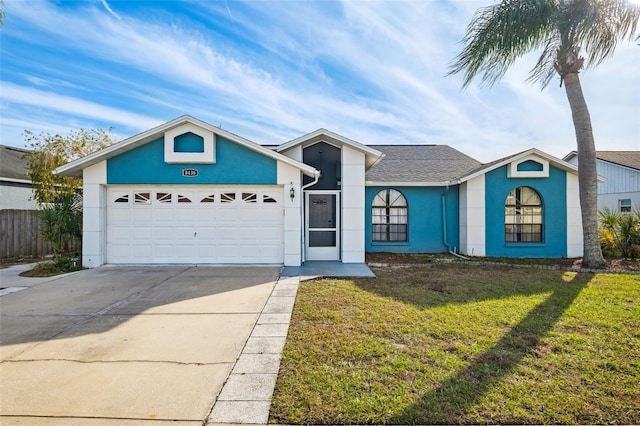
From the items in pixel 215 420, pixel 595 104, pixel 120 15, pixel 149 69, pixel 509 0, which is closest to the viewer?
pixel 215 420

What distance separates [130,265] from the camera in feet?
32.4

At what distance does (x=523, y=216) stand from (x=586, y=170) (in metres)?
2.86

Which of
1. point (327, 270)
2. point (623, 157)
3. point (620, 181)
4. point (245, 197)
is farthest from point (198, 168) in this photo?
point (623, 157)

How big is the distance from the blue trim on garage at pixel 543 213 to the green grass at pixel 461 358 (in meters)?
5.09

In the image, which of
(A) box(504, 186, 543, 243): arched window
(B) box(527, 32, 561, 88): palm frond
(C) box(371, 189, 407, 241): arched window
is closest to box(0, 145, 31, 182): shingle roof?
(C) box(371, 189, 407, 241): arched window

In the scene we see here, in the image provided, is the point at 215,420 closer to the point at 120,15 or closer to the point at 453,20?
the point at 120,15

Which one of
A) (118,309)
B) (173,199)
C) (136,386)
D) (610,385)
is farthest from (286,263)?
(610,385)

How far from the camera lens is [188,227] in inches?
392

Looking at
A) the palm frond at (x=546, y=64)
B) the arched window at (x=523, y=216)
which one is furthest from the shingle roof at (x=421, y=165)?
the palm frond at (x=546, y=64)

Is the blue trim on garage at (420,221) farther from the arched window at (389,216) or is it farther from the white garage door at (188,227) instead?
the white garage door at (188,227)

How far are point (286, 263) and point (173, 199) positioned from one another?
4111mm

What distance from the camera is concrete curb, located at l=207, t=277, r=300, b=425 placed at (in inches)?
109

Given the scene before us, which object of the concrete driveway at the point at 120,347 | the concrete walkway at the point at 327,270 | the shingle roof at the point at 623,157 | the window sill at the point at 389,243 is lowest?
the concrete driveway at the point at 120,347

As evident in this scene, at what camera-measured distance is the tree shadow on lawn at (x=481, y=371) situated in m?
2.76
